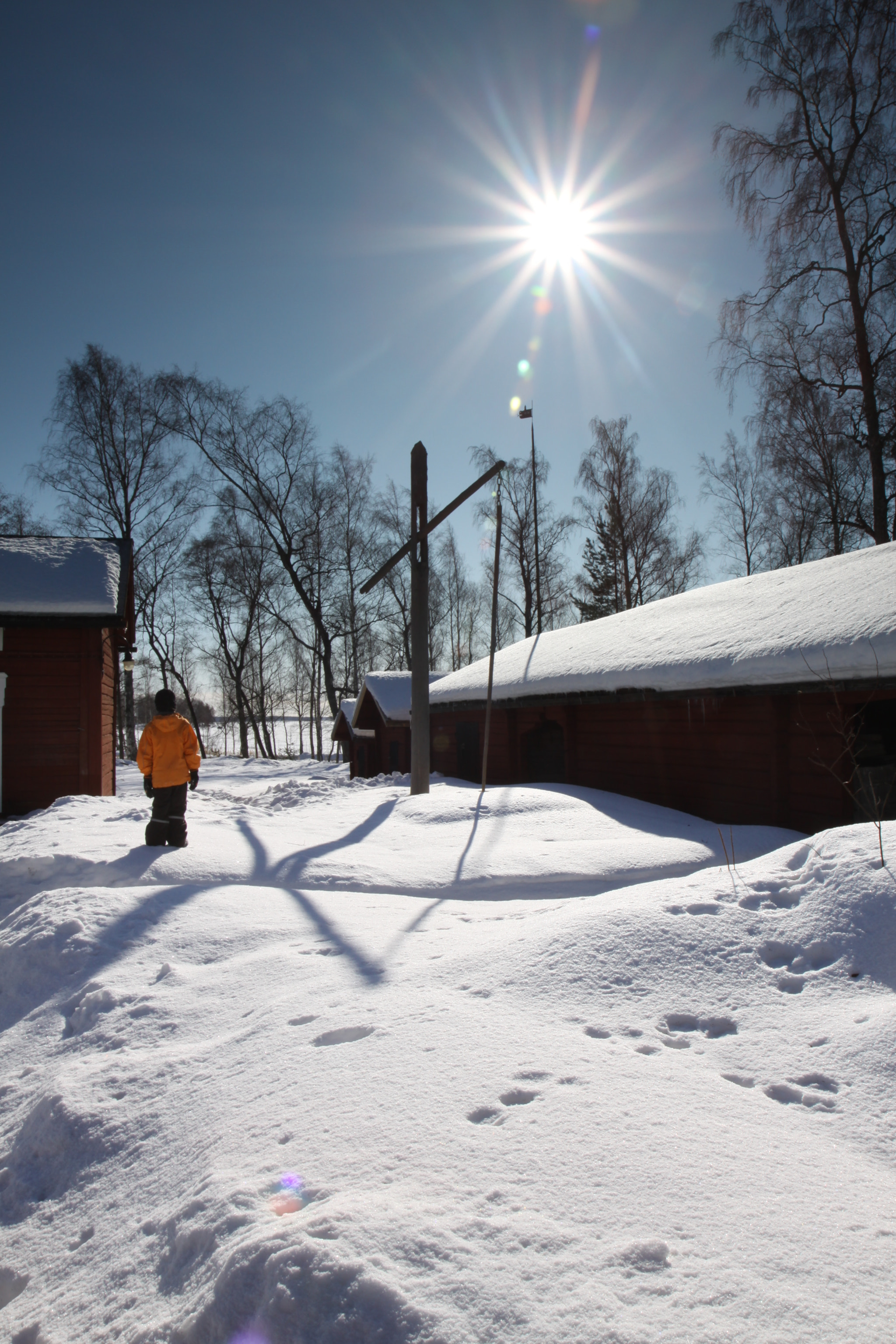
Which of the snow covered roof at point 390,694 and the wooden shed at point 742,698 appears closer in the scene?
the wooden shed at point 742,698

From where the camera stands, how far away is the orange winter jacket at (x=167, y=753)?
20.2 feet

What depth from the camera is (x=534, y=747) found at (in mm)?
13734

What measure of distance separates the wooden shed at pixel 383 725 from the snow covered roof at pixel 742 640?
16.5 ft

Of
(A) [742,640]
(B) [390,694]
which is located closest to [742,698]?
(A) [742,640]

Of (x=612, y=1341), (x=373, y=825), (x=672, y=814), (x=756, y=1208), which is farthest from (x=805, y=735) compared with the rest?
(x=612, y=1341)

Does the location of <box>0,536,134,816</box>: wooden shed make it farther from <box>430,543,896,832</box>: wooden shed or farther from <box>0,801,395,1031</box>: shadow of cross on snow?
<box>430,543,896,832</box>: wooden shed

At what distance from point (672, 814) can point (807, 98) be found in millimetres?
14853

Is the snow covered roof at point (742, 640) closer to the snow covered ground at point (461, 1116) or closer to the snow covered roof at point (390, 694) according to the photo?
the snow covered ground at point (461, 1116)

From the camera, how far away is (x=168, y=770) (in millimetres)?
6168

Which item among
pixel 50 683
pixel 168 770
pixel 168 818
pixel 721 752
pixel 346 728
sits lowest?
pixel 168 818

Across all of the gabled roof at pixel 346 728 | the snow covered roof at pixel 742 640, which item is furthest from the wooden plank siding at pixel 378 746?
the snow covered roof at pixel 742 640

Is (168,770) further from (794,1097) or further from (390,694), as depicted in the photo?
(390,694)

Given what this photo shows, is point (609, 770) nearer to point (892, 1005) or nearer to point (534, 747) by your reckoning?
point (534, 747)

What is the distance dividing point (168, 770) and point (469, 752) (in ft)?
31.4
